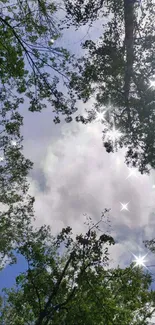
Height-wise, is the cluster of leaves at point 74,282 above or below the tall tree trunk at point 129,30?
below

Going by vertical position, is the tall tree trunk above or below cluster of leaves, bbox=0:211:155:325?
above

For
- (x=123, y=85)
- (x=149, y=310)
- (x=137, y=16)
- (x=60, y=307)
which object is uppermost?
(x=137, y=16)

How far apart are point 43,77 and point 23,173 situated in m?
10.7

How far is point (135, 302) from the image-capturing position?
49.1 feet

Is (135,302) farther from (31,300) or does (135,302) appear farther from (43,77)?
(43,77)

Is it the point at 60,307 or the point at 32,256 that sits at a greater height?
the point at 32,256

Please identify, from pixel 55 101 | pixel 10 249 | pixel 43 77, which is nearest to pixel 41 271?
pixel 10 249

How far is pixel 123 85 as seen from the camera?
1584 cm

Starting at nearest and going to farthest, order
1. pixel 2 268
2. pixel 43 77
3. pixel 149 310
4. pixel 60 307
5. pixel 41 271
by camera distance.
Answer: pixel 43 77 → pixel 60 307 → pixel 41 271 → pixel 149 310 → pixel 2 268

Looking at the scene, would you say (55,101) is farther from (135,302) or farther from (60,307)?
(135,302)

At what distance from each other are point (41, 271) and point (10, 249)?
4641 millimetres

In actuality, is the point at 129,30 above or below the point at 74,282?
above

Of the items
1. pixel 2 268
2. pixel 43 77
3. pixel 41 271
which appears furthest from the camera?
pixel 2 268

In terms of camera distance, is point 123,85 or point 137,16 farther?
point 123,85
